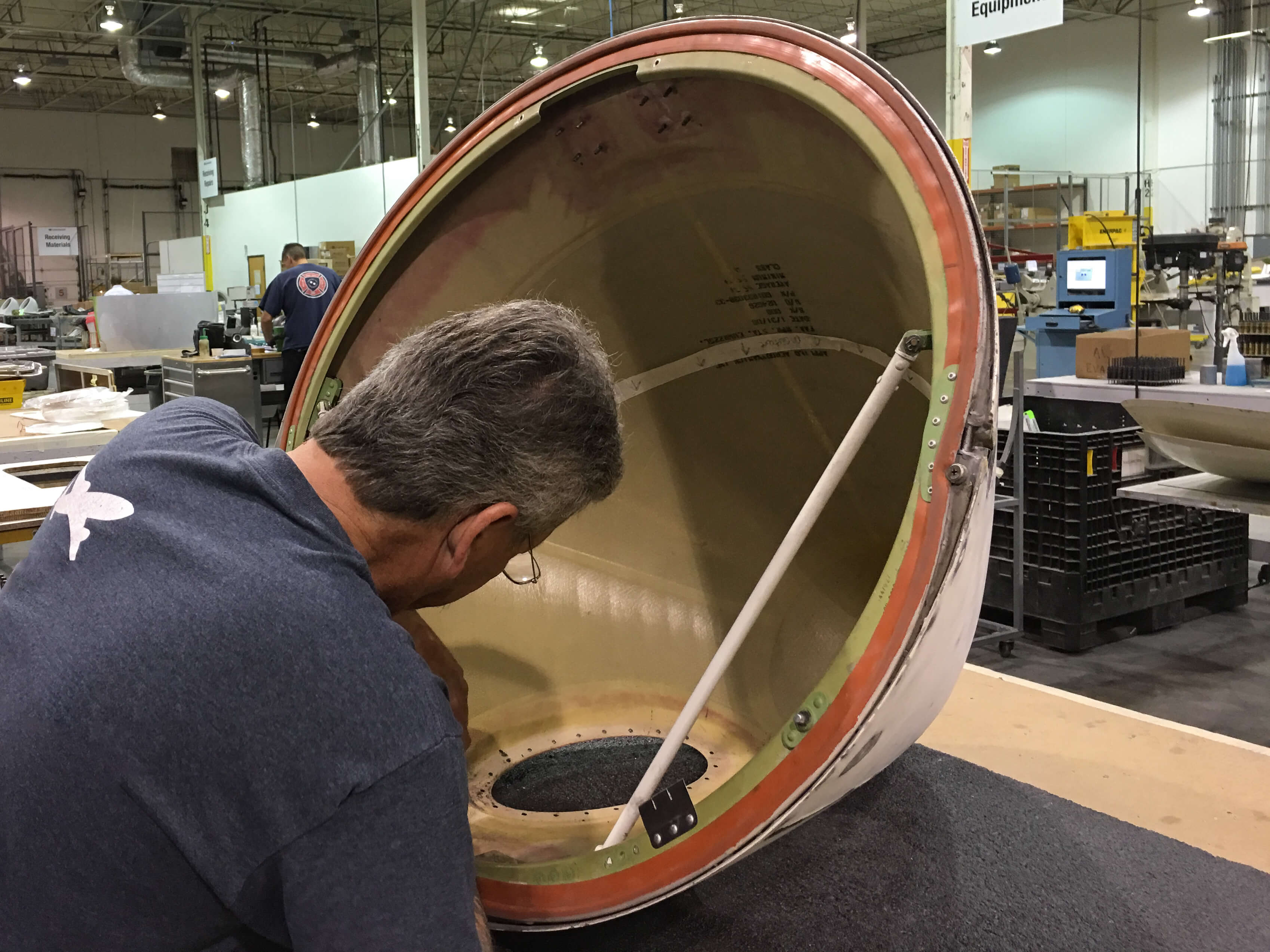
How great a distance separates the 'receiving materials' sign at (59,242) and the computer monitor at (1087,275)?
15.1 metres

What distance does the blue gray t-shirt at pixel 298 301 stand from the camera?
7.10 m

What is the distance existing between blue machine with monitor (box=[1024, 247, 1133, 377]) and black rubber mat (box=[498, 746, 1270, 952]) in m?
5.83

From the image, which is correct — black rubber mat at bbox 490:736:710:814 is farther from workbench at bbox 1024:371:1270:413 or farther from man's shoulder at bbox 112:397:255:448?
workbench at bbox 1024:371:1270:413

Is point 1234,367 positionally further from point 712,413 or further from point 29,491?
point 29,491

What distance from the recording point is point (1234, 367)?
4074 millimetres

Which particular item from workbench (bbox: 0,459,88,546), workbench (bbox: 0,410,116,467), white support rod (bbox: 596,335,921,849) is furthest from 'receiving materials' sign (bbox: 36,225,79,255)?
white support rod (bbox: 596,335,921,849)

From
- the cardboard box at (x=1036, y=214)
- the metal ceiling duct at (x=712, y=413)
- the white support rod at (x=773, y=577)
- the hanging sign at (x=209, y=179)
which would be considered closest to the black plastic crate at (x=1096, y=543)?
the metal ceiling duct at (x=712, y=413)

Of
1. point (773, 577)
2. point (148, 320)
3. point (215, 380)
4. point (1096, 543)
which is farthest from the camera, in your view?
point (148, 320)

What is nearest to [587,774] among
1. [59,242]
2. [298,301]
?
[298,301]

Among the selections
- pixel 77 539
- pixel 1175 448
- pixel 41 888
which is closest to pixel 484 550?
pixel 77 539

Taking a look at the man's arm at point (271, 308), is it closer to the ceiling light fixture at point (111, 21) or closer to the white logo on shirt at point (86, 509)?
the ceiling light fixture at point (111, 21)

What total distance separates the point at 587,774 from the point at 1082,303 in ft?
21.7

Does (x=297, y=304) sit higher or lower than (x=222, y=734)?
higher

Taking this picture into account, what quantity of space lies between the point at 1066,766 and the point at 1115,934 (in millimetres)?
490
